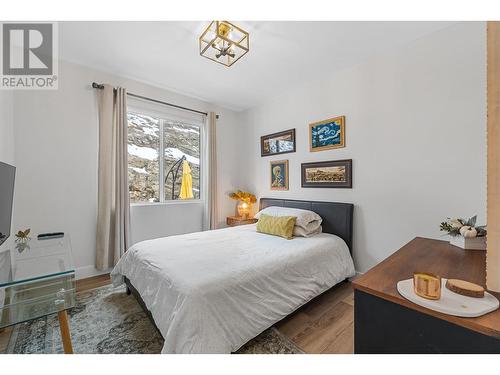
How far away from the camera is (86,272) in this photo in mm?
2658

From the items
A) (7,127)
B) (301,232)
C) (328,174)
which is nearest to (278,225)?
(301,232)

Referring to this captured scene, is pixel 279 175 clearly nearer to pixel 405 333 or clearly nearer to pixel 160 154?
pixel 160 154

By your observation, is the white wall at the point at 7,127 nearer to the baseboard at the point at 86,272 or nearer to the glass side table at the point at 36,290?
the glass side table at the point at 36,290

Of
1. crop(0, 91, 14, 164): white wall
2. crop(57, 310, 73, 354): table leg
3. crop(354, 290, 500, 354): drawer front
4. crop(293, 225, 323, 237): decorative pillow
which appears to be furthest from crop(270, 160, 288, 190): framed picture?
crop(0, 91, 14, 164): white wall

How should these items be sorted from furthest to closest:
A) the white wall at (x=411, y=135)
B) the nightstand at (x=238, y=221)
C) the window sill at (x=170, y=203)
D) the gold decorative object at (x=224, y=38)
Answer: the nightstand at (x=238, y=221) → the window sill at (x=170, y=203) → the white wall at (x=411, y=135) → the gold decorative object at (x=224, y=38)

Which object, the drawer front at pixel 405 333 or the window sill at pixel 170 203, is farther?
the window sill at pixel 170 203

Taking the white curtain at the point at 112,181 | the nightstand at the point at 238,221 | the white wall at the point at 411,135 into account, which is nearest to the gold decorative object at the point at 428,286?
the white wall at the point at 411,135

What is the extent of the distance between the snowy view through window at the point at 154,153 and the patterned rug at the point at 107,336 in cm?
157

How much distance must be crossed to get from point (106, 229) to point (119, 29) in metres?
2.19

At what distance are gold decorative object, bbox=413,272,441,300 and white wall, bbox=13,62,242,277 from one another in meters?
3.18

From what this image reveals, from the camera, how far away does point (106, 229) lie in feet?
8.71

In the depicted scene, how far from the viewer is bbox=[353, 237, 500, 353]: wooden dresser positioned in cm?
67

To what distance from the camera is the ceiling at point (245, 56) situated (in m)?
1.97
